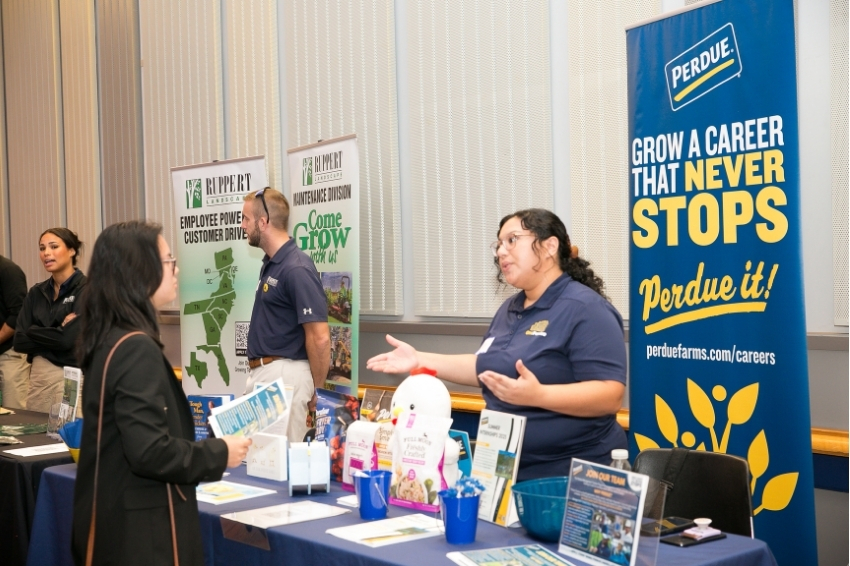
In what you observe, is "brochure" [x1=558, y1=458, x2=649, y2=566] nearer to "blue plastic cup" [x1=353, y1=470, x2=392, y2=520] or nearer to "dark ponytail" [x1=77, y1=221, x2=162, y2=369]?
"blue plastic cup" [x1=353, y1=470, x2=392, y2=520]

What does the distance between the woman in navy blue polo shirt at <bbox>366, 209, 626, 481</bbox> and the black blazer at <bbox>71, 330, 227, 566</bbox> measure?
31.1 inches

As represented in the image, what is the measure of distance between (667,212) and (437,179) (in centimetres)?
192

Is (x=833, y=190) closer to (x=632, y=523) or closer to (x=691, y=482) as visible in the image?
(x=691, y=482)

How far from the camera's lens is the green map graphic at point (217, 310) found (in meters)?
5.52

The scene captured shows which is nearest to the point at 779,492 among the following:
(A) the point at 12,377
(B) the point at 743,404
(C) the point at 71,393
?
(B) the point at 743,404

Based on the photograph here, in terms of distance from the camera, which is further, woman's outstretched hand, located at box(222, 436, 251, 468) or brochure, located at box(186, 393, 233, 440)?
brochure, located at box(186, 393, 233, 440)

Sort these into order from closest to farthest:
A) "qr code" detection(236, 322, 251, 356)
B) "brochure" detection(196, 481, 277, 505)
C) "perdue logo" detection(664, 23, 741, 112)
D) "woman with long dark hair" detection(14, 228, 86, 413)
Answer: "brochure" detection(196, 481, 277, 505)
"perdue logo" detection(664, 23, 741, 112)
"woman with long dark hair" detection(14, 228, 86, 413)
"qr code" detection(236, 322, 251, 356)

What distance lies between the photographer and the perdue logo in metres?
2.90

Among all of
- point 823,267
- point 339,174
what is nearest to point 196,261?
point 339,174

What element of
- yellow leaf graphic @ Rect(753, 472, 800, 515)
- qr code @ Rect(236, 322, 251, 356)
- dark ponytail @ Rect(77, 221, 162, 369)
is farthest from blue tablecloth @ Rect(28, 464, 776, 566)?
qr code @ Rect(236, 322, 251, 356)

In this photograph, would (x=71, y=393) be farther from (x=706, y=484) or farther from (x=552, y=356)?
(x=706, y=484)

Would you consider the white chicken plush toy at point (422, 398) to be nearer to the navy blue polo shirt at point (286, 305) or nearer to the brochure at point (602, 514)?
the brochure at point (602, 514)

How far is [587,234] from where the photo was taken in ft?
13.4

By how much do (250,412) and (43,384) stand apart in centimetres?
348
